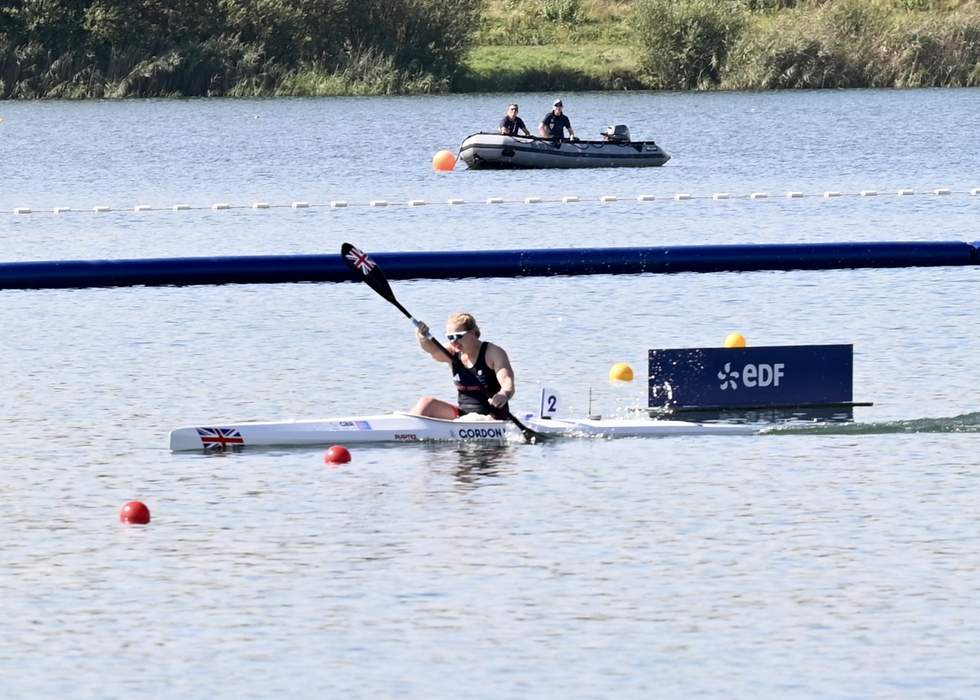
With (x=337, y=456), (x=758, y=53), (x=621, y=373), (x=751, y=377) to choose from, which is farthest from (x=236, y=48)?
(x=337, y=456)

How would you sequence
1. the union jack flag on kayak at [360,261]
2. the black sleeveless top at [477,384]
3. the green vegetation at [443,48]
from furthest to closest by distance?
1. the green vegetation at [443,48]
2. the union jack flag on kayak at [360,261]
3. the black sleeveless top at [477,384]

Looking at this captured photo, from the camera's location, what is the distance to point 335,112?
273ft

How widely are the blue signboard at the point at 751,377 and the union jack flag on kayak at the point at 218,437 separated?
3.71 meters

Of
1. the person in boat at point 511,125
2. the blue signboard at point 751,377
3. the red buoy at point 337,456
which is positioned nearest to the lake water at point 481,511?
the red buoy at point 337,456

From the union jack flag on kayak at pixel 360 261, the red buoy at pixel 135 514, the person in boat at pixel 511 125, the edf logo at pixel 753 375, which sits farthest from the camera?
the person in boat at pixel 511 125

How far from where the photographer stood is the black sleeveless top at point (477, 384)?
58.5ft

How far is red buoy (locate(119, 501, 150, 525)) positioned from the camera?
48.4 ft

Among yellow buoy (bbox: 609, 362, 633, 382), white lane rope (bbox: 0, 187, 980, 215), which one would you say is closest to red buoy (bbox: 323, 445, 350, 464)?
yellow buoy (bbox: 609, 362, 633, 382)

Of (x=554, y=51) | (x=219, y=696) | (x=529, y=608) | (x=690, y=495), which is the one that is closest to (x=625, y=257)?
(x=690, y=495)

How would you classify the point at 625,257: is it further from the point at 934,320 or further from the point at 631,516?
the point at 631,516

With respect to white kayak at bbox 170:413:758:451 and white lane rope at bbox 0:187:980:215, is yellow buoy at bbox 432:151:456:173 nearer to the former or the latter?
white lane rope at bbox 0:187:980:215

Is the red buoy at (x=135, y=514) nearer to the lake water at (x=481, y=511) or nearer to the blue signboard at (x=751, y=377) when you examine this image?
the lake water at (x=481, y=511)

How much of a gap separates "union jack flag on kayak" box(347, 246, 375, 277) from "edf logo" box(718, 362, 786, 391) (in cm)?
327

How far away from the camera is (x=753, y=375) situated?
63.1 ft
